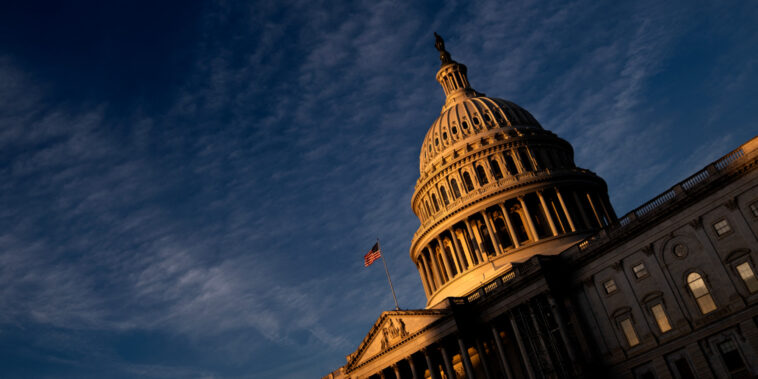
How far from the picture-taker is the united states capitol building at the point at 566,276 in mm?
37344

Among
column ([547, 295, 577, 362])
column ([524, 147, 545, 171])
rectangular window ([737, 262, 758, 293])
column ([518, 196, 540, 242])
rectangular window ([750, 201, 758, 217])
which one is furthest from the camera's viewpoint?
column ([524, 147, 545, 171])

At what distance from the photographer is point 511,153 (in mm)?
73875

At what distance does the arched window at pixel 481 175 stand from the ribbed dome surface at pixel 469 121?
6.22 meters

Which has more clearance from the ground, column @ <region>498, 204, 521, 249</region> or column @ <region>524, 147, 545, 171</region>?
column @ <region>524, 147, 545, 171</region>

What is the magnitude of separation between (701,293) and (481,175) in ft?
123

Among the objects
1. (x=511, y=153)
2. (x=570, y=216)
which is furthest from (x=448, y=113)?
(x=570, y=216)

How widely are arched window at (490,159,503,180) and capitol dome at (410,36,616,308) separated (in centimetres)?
12

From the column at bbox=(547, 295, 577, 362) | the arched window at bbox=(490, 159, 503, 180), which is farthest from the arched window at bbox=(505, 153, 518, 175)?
the column at bbox=(547, 295, 577, 362)

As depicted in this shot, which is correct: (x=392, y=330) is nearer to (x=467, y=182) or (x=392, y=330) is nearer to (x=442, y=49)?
(x=467, y=182)

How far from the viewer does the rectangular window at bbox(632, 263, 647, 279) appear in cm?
4162

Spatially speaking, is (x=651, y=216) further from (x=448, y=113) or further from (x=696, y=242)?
(x=448, y=113)

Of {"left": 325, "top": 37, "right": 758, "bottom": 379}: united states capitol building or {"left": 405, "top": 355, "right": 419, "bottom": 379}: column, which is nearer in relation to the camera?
{"left": 325, "top": 37, "right": 758, "bottom": 379}: united states capitol building

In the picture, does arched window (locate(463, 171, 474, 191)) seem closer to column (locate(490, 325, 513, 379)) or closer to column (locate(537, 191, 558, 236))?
column (locate(537, 191, 558, 236))

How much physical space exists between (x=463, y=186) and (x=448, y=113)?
599 inches
